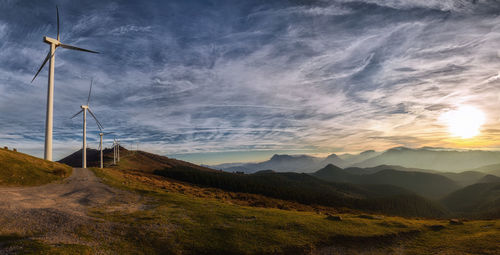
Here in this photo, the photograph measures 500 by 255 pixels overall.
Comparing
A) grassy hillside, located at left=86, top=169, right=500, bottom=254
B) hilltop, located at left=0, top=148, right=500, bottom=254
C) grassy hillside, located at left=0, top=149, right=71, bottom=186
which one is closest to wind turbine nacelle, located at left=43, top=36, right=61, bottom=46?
grassy hillside, located at left=0, top=149, right=71, bottom=186

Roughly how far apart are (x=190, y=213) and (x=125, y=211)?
784 centimetres

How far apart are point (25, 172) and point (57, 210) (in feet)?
103

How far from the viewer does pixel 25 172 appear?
4194 centimetres

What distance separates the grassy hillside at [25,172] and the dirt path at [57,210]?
4.79 metres

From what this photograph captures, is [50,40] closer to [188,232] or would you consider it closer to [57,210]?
Answer: [57,210]

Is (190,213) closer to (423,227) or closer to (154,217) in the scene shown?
(154,217)

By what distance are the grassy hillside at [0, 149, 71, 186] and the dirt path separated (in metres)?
4.79

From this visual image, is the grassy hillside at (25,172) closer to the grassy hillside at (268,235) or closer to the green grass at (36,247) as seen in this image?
the grassy hillside at (268,235)

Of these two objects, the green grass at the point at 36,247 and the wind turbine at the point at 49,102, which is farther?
the wind turbine at the point at 49,102

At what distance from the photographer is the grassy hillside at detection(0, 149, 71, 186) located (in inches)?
1507

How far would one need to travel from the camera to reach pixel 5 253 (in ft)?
42.7

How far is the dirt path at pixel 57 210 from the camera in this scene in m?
16.9

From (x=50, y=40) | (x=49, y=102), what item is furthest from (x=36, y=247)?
(x=50, y=40)

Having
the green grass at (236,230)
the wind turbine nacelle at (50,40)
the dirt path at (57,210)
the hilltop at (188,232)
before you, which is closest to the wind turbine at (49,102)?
the wind turbine nacelle at (50,40)
